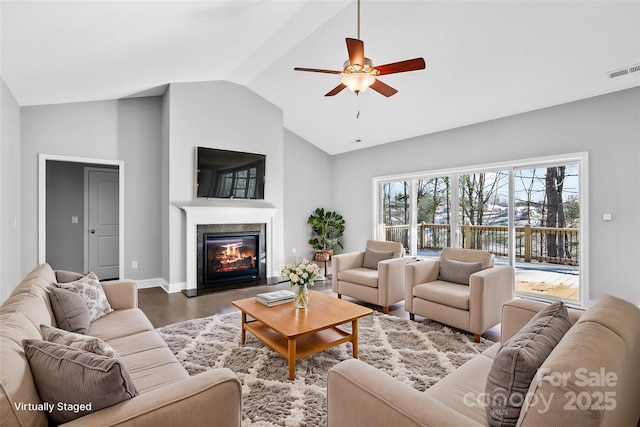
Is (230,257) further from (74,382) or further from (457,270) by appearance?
(74,382)

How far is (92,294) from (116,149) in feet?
10.8

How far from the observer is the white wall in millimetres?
4805

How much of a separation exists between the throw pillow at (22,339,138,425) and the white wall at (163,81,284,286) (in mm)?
3913

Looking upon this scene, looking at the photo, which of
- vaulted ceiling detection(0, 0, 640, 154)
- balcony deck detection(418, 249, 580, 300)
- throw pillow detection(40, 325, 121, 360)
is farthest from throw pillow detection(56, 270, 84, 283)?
balcony deck detection(418, 249, 580, 300)

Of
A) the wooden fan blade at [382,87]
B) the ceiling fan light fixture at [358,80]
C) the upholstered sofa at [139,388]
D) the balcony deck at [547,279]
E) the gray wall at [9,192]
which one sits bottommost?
the balcony deck at [547,279]

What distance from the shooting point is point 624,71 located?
3.19 m

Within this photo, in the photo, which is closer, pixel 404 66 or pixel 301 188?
pixel 404 66

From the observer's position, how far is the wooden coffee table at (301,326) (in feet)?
7.66

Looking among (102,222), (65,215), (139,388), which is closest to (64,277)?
(139,388)

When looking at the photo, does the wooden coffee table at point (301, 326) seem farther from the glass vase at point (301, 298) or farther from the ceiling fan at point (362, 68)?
the ceiling fan at point (362, 68)

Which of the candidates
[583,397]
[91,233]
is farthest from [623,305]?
[91,233]

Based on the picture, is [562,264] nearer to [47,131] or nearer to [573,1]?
[573,1]

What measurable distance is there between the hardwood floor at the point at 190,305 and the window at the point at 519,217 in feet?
5.14

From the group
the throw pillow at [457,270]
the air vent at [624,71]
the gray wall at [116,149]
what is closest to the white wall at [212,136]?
the gray wall at [116,149]
